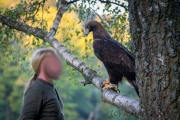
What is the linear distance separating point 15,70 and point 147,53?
26819 millimetres

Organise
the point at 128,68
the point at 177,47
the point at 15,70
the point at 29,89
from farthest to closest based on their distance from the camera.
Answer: the point at 15,70 < the point at 128,68 < the point at 29,89 < the point at 177,47

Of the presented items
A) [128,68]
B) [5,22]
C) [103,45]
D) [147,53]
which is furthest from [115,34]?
[147,53]

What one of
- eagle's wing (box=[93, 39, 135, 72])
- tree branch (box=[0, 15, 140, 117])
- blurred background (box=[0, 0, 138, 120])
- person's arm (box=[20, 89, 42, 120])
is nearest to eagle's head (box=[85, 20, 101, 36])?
blurred background (box=[0, 0, 138, 120])

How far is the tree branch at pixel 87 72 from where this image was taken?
8.48ft

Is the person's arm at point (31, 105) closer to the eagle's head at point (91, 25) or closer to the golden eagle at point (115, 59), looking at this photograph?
the golden eagle at point (115, 59)

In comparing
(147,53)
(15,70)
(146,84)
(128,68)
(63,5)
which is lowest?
(15,70)

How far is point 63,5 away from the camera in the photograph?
5570 mm

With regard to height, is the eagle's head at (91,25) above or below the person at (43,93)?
above

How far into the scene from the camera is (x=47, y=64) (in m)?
2.77

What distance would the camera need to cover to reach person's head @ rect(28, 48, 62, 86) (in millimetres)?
2758

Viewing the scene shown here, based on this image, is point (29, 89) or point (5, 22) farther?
point (5, 22)

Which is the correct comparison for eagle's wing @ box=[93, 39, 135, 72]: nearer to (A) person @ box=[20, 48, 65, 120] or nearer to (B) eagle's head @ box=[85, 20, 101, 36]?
(B) eagle's head @ box=[85, 20, 101, 36]

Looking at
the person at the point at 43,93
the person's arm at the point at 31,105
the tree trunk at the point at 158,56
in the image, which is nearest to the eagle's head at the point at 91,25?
the person at the point at 43,93

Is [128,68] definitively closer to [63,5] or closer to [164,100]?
[63,5]
